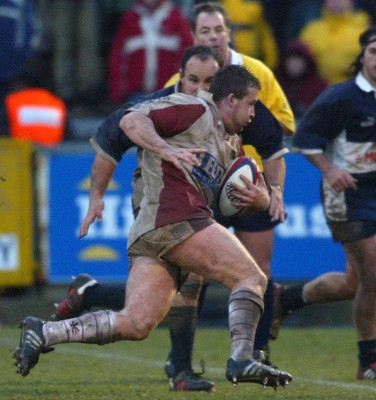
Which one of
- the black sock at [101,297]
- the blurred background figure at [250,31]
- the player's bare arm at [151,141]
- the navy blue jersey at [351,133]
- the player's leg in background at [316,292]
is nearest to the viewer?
the player's bare arm at [151,141]

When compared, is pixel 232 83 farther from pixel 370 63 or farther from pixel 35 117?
pixel 35 117

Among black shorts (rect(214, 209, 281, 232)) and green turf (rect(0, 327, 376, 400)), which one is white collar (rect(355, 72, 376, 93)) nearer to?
black shorts (rect(214, 209, 281, 232))

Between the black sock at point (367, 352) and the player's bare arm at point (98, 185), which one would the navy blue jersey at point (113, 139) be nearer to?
the player's bare arm at point (98, 185)

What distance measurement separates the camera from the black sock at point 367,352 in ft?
29.3

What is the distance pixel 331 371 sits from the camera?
31.1 feet

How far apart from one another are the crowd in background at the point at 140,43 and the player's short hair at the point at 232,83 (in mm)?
6964

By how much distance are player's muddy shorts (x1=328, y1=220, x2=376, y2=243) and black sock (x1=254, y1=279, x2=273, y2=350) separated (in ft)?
1.83

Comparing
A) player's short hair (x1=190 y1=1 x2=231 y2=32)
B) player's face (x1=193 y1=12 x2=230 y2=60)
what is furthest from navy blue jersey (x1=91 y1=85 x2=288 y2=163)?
player's short hair (x1=190 y1=1 x2=231 y2=32)

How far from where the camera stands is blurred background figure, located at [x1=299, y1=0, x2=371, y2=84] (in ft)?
48.2


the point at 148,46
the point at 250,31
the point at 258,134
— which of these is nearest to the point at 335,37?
the point at 250,31

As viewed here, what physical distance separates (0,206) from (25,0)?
103 inches

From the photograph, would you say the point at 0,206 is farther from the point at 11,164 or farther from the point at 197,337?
the point at 197,337

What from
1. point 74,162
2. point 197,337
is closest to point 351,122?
point 197,337

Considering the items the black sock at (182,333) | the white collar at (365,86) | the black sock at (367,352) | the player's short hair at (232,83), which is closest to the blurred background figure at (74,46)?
the white collar at (365,86)
